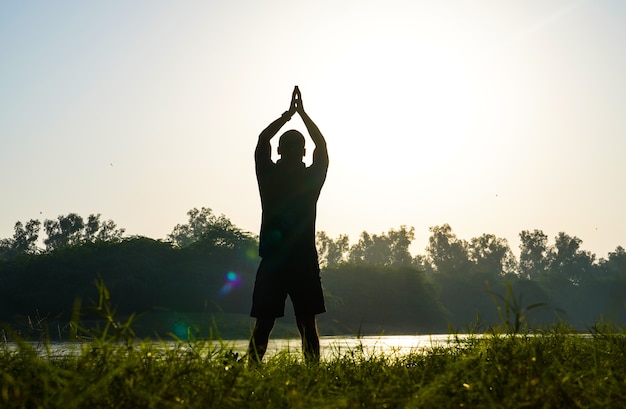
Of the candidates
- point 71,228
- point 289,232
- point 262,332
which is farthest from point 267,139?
point 71,228

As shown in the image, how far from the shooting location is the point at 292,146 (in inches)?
261

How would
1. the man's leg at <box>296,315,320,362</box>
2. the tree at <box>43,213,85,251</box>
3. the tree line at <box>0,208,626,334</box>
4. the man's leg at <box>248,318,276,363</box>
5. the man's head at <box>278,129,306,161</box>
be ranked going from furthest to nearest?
1. the tree at <box>43,213,85,251</box>
2. the tree line at <box>0,208,626,334</box>
3. the man's head at <box>278,129,306,161</box>
4. the man's leg at <box>296,315,320,362</box>
5. the man's leg at <box>248,318,276,363</box>

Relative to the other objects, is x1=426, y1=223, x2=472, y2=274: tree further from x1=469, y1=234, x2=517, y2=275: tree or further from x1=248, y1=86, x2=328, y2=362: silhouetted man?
x1=248, y1=86, x2=328, y2=362: silhouetted man

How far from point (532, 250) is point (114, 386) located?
→ 181912 mm

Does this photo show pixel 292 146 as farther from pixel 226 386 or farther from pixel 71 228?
pixel 71 228

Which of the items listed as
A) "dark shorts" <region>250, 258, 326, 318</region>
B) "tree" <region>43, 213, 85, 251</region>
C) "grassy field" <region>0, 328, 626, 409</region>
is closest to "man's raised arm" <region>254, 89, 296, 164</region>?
"dark shorts" <region>250, 258, 326, 318</region>

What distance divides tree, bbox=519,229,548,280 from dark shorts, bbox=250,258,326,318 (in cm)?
17483

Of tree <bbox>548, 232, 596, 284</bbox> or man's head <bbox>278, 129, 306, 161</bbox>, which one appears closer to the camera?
man's head <bbox>278, 129, 306, 161</bbox>

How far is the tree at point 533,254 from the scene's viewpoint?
17300 centimetres

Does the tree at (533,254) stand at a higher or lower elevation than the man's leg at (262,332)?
higher

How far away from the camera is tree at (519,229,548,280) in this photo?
568 ft

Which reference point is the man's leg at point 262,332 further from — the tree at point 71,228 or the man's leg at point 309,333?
the tree at point 71,228

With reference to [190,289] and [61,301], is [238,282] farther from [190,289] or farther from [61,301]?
[61,301]

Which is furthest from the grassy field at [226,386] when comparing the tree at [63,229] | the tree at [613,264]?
the tree at [613,264]
